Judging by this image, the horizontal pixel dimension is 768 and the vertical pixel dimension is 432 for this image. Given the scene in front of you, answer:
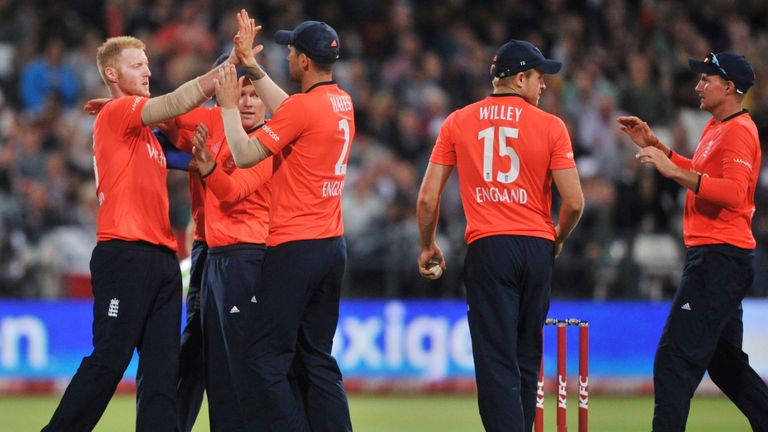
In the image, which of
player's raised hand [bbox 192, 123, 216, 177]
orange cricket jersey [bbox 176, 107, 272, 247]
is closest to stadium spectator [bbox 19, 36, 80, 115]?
orange cricket jersey [bbox 176, 107, 272, 247]

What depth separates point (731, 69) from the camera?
28.3ft

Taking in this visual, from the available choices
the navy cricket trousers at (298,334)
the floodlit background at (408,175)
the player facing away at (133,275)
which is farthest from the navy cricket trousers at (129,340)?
the floodlit background at (408,175)

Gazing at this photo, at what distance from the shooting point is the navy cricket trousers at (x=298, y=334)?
7695 mm

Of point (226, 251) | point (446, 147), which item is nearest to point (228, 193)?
point (226, 251)

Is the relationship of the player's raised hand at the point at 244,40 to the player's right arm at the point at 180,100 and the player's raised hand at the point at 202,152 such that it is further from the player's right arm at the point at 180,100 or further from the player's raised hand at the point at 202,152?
the player's raised hand at the point at 202,152

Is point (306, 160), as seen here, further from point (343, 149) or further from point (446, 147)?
point (446, 147)

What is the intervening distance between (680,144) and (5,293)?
8253 mm

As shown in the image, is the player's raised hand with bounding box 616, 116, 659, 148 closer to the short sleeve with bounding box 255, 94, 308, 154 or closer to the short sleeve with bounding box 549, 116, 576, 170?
the short sleeve with bounding box 549, 116, 576, 170

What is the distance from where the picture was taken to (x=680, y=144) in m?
15.9

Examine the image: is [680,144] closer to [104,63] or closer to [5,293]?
[5,293]

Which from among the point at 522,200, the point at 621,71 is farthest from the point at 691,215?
the point at 621,71

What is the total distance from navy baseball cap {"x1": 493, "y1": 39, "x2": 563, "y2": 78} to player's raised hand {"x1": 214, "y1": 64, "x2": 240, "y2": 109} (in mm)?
1623

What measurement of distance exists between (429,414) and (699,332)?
174 inches

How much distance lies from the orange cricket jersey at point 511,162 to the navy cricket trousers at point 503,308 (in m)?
0.11
